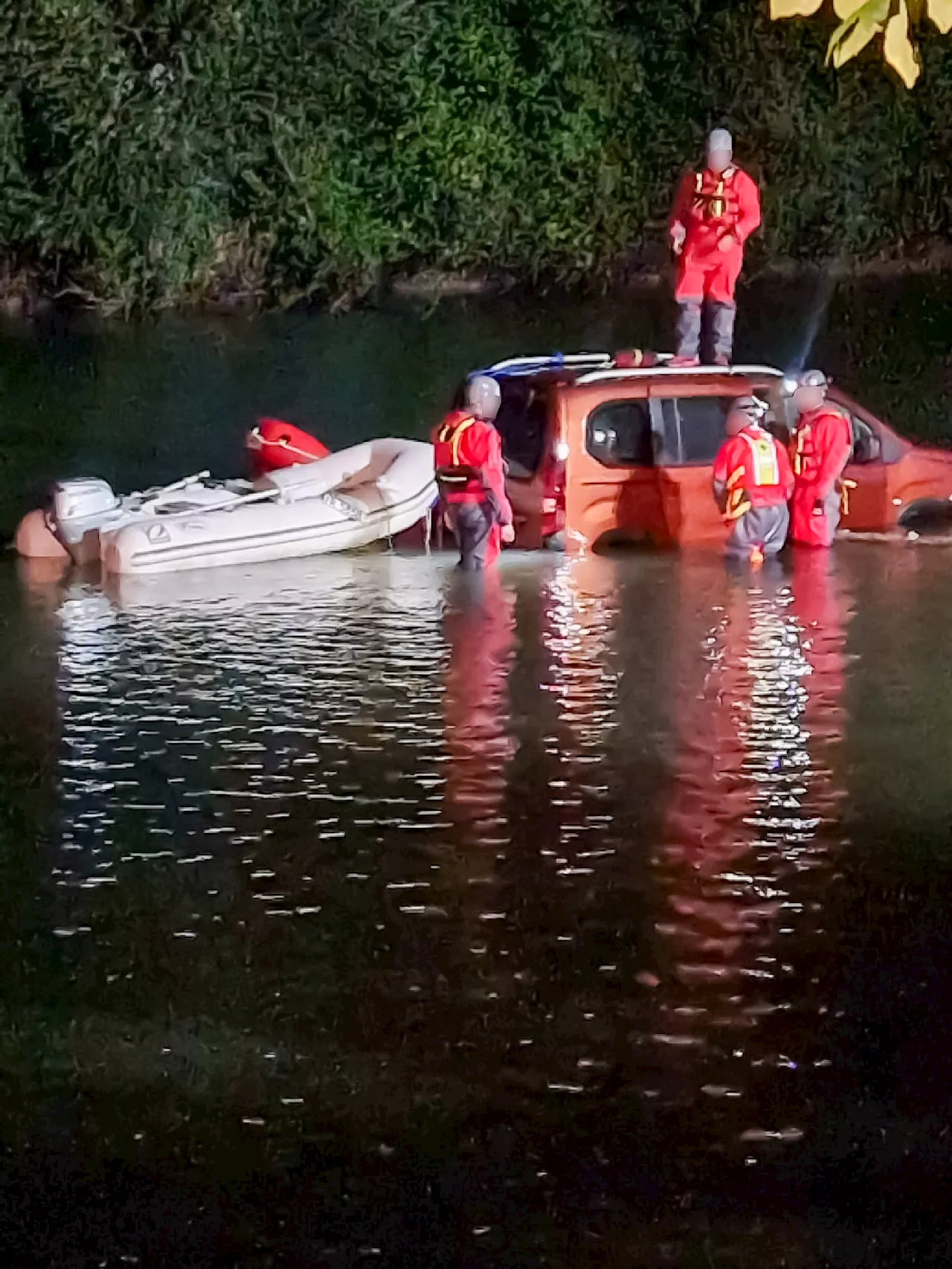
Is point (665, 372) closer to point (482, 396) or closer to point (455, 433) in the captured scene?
point (482, 396)

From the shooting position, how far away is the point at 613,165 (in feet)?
97.1

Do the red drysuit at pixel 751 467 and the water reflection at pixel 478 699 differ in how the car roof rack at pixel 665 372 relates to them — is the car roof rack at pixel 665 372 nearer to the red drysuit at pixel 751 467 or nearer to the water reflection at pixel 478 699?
the red drysuit at pixel 751 467

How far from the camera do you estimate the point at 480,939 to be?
6.66 meters

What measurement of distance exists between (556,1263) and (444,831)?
2750 mm

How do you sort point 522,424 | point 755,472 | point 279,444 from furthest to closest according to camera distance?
1. point 279,444
2. point 522,424
3. point 755,472

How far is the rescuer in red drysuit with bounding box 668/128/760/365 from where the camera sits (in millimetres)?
13461

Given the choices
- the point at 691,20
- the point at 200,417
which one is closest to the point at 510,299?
the point at 691,20

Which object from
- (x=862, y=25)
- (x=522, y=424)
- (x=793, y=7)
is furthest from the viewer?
(x=522, y=424)

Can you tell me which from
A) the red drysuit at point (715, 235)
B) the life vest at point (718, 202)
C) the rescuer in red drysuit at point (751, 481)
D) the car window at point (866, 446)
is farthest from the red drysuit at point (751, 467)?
the life vest at point (718, 202)

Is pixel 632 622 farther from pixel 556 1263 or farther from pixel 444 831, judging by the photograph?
pixel 556 1263

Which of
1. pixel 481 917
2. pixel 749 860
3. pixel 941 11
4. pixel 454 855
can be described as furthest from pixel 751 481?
pixel 941 11

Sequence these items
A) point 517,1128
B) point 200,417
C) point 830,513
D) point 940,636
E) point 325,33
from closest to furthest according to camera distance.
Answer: point 517,1128 < point 940,636 < point 830,513 < point 200,417 < point 325,33

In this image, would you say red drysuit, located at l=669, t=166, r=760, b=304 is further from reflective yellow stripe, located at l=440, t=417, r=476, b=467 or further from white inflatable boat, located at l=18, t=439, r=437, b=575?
reflective yellow stripe, located at l=440, t=417, r=476, b=467

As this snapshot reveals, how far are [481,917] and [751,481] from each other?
542cm
